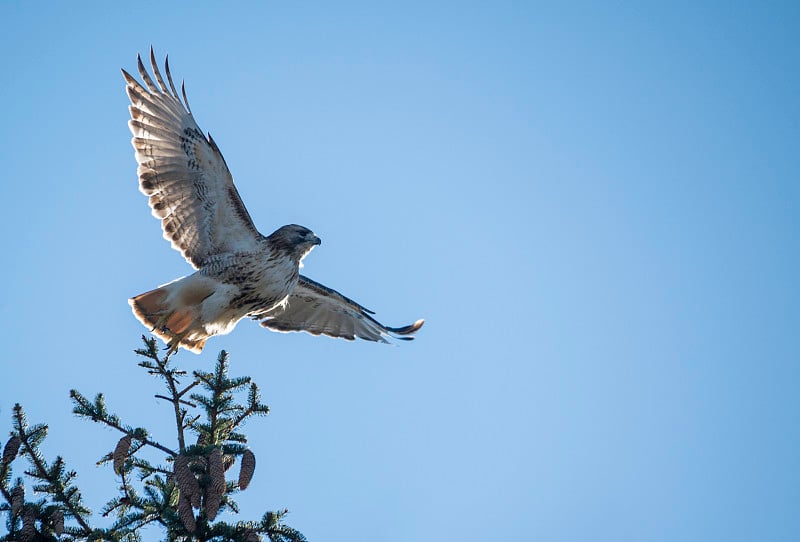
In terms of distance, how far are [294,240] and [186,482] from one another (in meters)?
3.70

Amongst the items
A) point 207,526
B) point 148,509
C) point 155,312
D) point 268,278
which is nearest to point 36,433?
point 148,509

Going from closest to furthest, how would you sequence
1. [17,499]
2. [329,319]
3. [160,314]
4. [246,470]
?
[17,499], [246,470], [160,314], [329,319]

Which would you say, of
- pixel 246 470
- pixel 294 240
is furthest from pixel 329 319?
pixel 246 470

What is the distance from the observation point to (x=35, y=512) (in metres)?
4.60

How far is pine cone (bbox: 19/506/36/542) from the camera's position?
4.52 metres

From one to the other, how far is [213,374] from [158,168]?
9.76 feet

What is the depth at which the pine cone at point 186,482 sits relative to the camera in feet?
14.8

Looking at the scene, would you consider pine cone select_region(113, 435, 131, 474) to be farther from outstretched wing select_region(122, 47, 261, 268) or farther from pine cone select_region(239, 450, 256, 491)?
outstretched wing select_region(122, 47, 261, 268)

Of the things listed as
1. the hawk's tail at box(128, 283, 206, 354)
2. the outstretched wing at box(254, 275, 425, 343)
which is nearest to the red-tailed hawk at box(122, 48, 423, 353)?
the hawk's tail at box(128, 283, 206, 354)

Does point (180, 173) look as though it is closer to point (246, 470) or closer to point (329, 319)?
point (329, 319)

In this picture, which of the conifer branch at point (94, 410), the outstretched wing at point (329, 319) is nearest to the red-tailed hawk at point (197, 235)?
the outstretched wing at point (329, 319)

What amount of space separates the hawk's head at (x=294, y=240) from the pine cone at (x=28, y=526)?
3.75 meters

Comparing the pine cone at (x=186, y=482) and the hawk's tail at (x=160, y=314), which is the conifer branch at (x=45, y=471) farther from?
the hawk's tail at (x=160, y=314)

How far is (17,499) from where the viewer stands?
4602 millimetres
